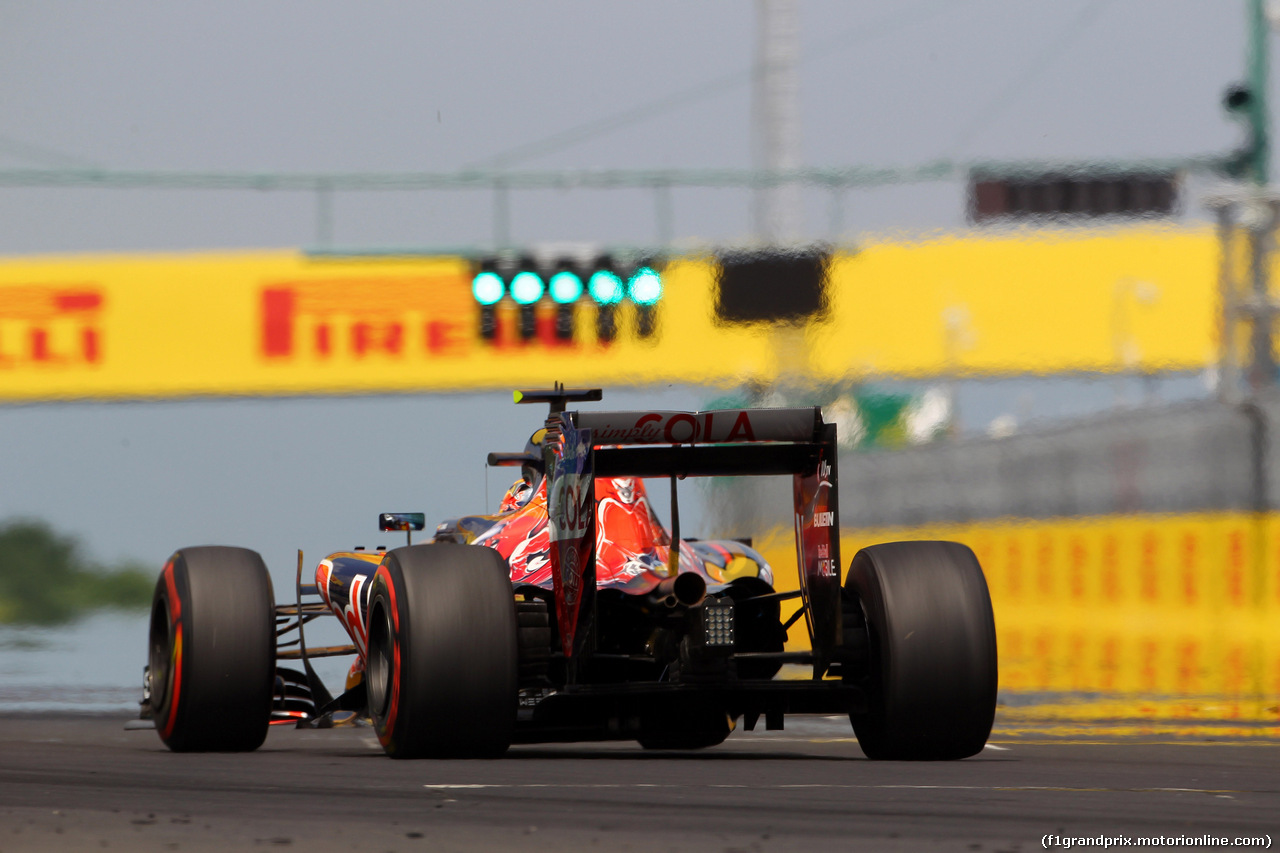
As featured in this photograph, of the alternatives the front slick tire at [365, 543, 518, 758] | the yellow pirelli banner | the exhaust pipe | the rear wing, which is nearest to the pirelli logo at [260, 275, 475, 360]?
the yellow pirelli banner

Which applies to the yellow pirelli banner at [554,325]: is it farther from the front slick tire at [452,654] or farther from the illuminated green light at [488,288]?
the front slick tire at [452,654]

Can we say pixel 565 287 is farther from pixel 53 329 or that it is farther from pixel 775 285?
pixel 53 329

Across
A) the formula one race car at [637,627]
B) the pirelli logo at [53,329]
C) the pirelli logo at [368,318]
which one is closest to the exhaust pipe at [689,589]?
the formula one race car at [637,627]

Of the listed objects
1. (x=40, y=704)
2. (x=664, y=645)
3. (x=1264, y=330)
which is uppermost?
(x=1264, y=330)

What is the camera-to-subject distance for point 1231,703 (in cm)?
1367

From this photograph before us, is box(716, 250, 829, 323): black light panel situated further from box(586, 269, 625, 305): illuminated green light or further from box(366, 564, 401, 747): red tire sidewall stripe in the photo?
box(366, 564, 401, 747): red tire sidewall stripe

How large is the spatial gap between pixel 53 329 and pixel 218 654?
12.8m

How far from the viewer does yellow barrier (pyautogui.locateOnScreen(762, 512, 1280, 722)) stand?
13945mm

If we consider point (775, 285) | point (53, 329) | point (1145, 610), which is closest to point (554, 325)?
point (775, 285)

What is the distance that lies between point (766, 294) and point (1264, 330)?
4.28 metres

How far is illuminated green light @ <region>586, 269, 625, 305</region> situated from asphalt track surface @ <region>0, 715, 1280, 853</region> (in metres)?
5.97

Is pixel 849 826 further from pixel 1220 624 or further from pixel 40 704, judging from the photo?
pixel 40 704

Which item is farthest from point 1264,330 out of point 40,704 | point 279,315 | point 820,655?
point 279,315

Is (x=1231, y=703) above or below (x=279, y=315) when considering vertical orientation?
below
